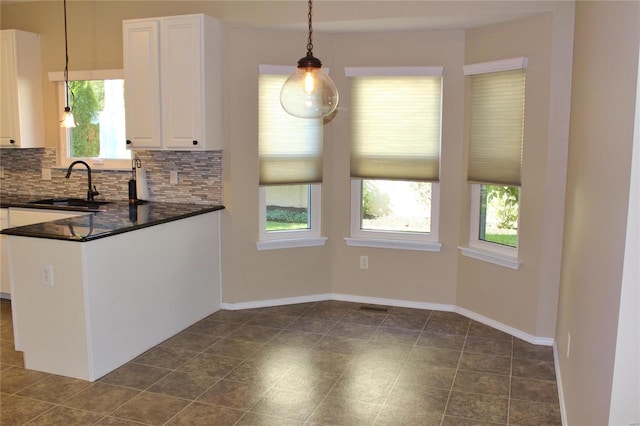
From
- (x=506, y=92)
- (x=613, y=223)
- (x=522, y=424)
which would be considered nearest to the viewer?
(x=613, y=223)

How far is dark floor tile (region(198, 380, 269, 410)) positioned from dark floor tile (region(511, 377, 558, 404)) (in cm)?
152

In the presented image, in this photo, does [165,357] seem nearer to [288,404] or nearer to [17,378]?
[17,378]

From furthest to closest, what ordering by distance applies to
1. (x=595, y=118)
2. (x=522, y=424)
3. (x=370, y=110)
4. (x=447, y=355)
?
(x=370, y=110), (x=447, y=355), (x=522, y=424), (x=595, y=118)

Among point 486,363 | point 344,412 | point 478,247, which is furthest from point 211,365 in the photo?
point 478,247

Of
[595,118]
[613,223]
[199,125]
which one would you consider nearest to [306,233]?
[199,125]

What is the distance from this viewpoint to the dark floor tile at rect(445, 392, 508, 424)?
3.02m

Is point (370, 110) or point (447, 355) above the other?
point (370, 110)

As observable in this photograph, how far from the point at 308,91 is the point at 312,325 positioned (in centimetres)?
229

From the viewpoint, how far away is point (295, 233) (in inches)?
197

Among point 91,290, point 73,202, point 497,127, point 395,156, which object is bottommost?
point 91,290

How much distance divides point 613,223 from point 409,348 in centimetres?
226

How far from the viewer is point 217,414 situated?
3033 mm

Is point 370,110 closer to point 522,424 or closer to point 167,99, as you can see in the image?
point 167,99

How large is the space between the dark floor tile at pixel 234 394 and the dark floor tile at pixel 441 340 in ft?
4.42
